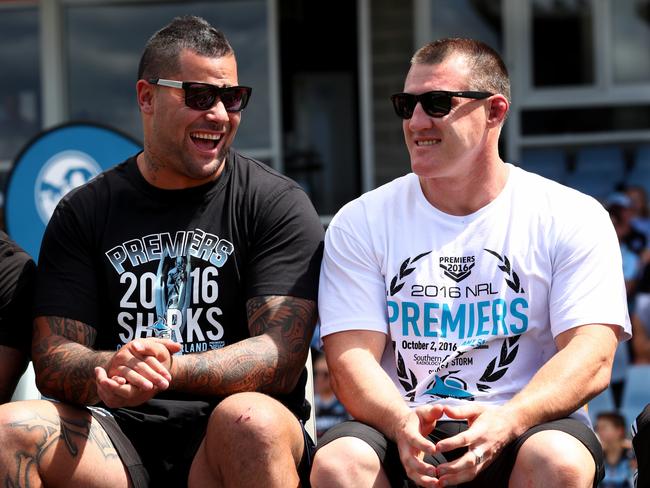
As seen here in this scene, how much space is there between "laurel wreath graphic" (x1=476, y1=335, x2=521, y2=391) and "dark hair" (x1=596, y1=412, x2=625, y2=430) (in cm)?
335

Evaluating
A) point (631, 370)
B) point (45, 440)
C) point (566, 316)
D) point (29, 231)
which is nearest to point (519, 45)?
point (631, 370)

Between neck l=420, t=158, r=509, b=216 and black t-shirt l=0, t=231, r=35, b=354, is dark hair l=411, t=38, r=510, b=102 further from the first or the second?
black t-shirt l=0, t=231, r=35, b=354

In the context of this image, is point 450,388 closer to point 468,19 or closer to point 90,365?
point 90,365

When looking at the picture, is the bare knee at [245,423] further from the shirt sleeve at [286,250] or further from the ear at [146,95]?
the ear at [146,95]

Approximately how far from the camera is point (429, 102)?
3.85 metres

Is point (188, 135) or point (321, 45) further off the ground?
point (321, 45)

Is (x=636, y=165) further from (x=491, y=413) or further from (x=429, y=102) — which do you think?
(x=491, y=413)

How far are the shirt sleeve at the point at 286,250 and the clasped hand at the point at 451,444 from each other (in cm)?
67

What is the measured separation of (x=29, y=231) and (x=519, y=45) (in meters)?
3.34

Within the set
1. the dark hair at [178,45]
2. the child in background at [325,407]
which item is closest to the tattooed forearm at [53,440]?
the dark hair at [178,45]

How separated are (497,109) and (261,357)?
1113mm

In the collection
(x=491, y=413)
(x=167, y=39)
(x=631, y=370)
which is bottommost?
(x=631, y=370)

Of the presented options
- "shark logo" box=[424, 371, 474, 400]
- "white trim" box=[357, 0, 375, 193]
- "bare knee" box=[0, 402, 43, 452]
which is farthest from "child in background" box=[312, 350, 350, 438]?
"bare knee" box=[0, 402, 43, 452]

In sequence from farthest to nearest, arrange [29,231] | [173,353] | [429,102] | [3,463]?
1. [29,231]
2. [429,102]
3. [173,353]
4. [3,463]
